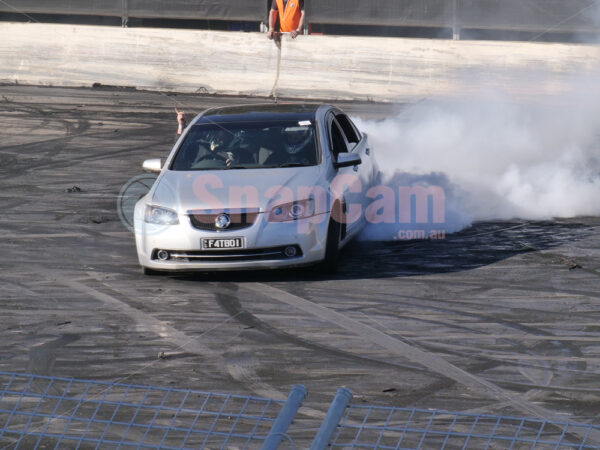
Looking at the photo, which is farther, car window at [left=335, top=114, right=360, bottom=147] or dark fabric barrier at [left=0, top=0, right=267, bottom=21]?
dark fabric barrier at [left=0, top=0, right=267, bottom=21]

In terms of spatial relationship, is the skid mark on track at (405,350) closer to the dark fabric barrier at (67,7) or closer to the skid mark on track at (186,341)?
the skid mark on track at (186,341)

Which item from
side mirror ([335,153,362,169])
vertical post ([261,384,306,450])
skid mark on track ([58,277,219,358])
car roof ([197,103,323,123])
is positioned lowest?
skid mark on track ([58,277,219,358])

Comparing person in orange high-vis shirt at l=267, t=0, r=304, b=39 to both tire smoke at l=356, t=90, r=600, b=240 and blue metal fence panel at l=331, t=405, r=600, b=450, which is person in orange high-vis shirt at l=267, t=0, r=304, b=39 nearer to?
tire smoke at l=356, t=90, r=600, b=240

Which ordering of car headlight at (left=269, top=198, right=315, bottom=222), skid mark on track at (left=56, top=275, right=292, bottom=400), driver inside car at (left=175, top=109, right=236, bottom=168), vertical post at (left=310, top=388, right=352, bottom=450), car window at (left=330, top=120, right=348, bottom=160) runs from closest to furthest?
vertical post at (left=310, top=388, right=352, bottom=450)
skid mark on track at (left=56, top=275, right=292, bottom=400)
car headlight at (left=269, top=198, right=315, bottom=222)
driver inside car at (left=175, top=109, right=236, bottom=168)
car window at (left=330, top=120, right=348, bottom=160)

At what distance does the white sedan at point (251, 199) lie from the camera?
9.22 meters

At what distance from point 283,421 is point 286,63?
59.2 feet

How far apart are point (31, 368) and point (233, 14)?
1657cm

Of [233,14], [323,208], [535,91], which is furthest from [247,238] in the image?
[233,14]

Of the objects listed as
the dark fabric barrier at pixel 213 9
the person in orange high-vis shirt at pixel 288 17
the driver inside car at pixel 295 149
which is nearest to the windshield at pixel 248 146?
the driver inside car at pixel 295 149

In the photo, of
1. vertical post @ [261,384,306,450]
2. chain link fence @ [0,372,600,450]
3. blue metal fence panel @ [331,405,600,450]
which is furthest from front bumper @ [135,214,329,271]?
vertical post @ [261,384,306,450]

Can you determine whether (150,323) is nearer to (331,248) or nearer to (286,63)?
(331,248)

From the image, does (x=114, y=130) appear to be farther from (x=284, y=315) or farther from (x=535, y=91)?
(x=284, y=315)

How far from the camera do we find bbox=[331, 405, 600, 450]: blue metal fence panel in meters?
5.51

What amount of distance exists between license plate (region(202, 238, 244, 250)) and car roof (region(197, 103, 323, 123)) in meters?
2.02
